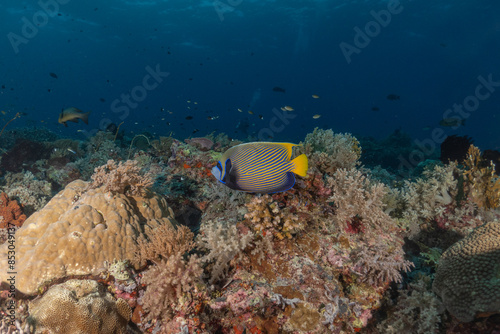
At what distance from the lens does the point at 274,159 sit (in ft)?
7.72

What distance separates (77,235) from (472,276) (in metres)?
4.56

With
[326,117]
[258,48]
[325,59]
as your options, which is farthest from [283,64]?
[326,117]

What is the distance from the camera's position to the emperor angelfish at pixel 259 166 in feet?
7.50

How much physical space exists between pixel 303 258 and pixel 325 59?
3812 inches

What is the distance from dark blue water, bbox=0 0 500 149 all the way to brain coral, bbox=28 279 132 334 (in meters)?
9.64

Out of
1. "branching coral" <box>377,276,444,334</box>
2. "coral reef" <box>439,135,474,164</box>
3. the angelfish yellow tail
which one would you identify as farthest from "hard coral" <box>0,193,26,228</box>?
"coral reef" <box>439,135,474,164</box>

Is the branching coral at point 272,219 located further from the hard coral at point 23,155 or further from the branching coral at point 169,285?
the hard coral at point 23,155

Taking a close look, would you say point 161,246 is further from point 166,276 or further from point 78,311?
point 78,311

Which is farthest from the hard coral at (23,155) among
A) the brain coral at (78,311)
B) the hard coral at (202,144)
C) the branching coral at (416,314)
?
the branching coral at (416,314)

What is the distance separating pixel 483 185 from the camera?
454cm

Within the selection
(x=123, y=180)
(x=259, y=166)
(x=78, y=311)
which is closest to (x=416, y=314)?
(x=259, y=166)

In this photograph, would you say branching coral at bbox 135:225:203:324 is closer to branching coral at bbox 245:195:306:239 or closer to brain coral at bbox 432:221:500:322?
branching coral at bbox 245:195:306:239

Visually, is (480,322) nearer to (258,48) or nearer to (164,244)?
(164,244)

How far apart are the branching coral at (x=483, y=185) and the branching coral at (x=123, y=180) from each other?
5.93 m
